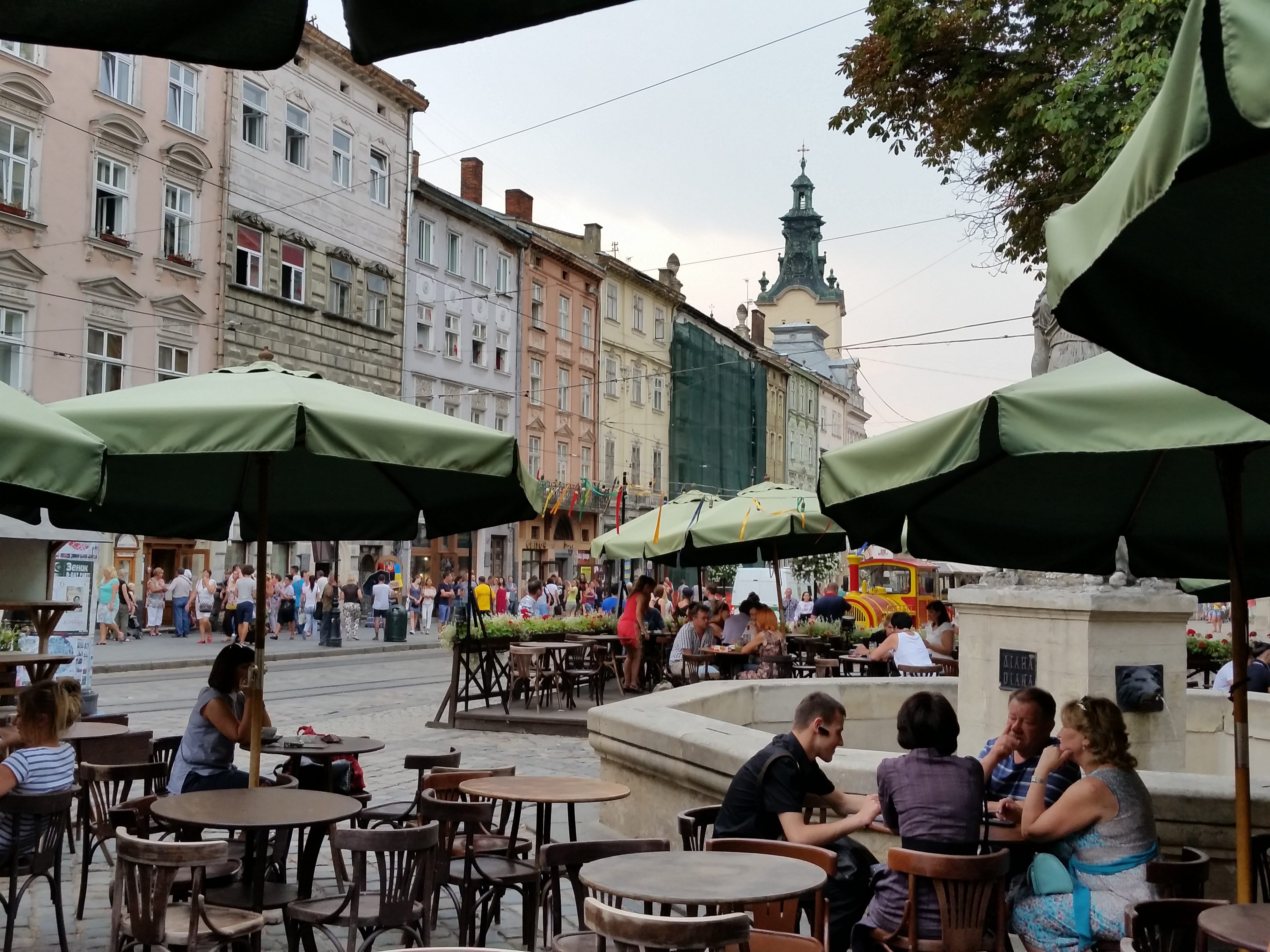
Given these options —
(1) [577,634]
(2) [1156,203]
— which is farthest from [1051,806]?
(1) [577,634]

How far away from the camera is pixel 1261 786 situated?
6461 mm

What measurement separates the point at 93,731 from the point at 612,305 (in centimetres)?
5126

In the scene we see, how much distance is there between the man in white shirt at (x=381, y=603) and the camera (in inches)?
1283

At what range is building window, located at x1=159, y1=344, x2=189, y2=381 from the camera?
31.3m

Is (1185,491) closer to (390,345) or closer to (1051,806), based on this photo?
(1051,806)

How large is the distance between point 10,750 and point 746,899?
417 cm

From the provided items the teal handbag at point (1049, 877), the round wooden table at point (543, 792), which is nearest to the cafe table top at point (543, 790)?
the round wooden table at point (543, 792)

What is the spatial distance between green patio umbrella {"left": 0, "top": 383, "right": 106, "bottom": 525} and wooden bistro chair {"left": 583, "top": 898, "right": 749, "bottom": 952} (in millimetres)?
3143

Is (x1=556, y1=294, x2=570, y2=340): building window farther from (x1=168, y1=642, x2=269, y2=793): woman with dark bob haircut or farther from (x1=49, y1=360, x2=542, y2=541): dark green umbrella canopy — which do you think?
(x1=168, y1=642, x2=269, y2=793): woman with dark bob haircut

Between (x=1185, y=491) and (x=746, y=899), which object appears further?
(x=1185, y=491)

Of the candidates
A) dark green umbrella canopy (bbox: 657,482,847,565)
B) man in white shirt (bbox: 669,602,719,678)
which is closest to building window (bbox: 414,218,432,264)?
dark green umbrella canopy (bbox: 657,482,847,565)

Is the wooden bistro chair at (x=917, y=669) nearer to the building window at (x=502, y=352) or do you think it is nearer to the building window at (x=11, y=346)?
the building window at (x=11, y=346)

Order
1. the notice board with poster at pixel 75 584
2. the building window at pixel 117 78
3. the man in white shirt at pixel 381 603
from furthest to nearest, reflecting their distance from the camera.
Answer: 1. the man in white shirt at pixel 381 603
2. the building window at pixel 117 78
3. the notice board with poster at pixel 75 584

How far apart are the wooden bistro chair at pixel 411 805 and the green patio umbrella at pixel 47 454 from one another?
1.90 metres
